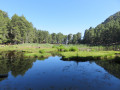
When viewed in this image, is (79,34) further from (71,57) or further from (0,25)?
(71,57)

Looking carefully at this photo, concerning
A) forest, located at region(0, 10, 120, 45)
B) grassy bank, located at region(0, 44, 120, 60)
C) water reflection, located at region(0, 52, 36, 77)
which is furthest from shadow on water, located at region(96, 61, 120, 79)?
forest, located at region(0, 10, 120, 45)

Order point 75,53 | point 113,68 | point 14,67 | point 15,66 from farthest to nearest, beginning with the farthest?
point 75,53, point 15,66, point 113,68, point 14,67

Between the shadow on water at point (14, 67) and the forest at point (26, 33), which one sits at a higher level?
the forest at point (26, 33)

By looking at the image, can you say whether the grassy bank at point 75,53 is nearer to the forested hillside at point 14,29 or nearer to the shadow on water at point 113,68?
the shadow on water at point 113,68

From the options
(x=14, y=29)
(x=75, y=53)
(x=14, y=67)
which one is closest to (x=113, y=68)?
(x=75, y=53)

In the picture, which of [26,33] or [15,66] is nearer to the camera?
[15,66]

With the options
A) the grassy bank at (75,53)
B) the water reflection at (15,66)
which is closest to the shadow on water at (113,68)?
the grassy bank at (75,53)

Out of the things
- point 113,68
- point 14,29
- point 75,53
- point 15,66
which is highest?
point 14,29

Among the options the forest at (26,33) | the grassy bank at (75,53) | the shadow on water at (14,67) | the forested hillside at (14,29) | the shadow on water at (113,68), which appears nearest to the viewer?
the shadow on water at (14,67)

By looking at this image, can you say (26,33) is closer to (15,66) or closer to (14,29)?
(14,29)

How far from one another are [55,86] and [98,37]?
303 ft

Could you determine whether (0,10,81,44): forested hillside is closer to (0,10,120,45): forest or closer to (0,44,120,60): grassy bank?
(0,10,120,45): forest

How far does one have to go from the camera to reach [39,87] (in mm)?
10008

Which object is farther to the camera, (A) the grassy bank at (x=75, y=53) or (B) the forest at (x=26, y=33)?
(B) the forest at (x=26, y=33)
